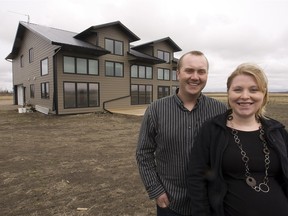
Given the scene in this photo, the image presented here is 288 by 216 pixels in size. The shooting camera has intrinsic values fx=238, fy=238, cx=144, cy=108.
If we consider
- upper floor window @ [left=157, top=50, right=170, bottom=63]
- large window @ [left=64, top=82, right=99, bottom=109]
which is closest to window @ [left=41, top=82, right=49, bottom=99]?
large window @ [left=64, top=82, right=99, bottom=109]

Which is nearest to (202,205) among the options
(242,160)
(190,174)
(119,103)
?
→ (190,174)

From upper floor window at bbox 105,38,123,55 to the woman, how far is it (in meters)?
16.2

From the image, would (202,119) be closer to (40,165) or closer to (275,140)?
(275,140)

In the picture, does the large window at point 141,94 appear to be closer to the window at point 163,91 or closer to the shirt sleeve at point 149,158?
the window at point 163,91

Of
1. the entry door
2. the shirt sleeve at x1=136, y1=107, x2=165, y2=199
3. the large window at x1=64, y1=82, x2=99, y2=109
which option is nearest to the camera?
the shirt sleeve at x1=136, y1=107, x2=165, y2=199

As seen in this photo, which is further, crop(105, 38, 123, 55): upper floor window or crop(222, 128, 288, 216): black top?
crop(105, 38, 123, 55): upper floor window

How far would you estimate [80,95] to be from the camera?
50.9 ft

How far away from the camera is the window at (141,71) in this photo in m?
19.3

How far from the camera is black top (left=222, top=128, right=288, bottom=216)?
1.47 metres

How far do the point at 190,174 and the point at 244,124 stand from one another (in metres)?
0.51

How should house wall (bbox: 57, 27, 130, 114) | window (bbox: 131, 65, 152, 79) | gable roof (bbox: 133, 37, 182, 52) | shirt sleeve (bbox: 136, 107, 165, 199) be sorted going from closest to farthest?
1. shirt sleeve (bbox: 136, 107, 165, 199)
2. house wall (bbox: 57, 27, 130, 114)
3. window (bbox: 131, 65, 152, 79)
4. gable roof (bbox: 133, 37, 182, 52)

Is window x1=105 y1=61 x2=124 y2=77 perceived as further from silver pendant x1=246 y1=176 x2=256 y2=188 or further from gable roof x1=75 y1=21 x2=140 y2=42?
silver pendant x1=246 y1=176 x2=256 y2=188

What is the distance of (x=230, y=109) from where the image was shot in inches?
69.6

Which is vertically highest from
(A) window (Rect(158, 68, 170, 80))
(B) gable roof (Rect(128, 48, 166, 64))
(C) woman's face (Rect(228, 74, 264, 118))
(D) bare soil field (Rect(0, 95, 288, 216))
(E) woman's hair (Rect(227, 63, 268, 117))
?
(B) gable roof (Rect(128, 48, 166, 64))
